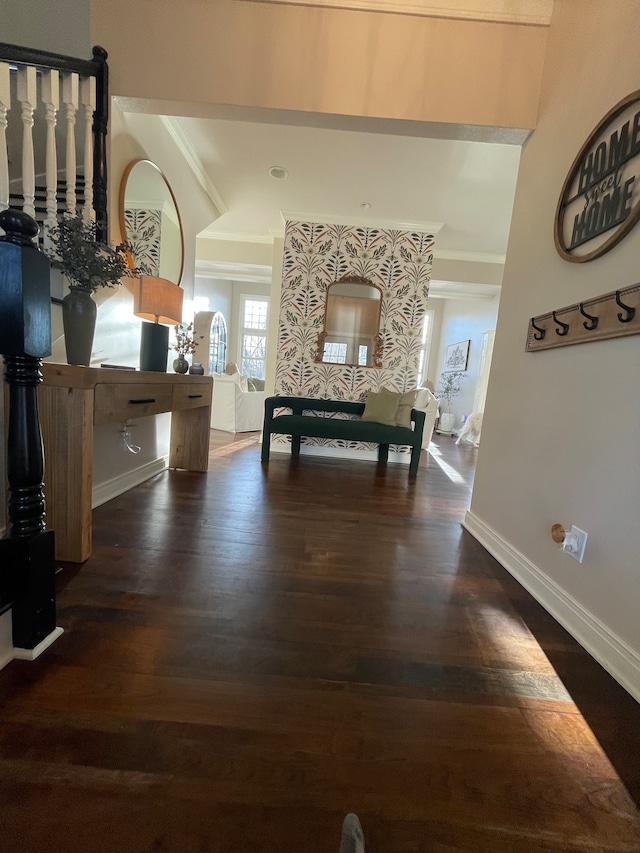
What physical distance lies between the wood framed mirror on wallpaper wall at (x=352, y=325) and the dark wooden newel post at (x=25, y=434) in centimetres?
340

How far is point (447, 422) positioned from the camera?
7340mm

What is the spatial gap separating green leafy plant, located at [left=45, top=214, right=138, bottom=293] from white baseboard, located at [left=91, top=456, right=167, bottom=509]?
1.05m

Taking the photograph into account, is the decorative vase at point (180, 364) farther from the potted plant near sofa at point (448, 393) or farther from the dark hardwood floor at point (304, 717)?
the potted plant near sofa at point (448, 393)

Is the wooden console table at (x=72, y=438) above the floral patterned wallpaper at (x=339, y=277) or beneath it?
beneath

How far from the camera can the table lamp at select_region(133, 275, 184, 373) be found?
2.20 m

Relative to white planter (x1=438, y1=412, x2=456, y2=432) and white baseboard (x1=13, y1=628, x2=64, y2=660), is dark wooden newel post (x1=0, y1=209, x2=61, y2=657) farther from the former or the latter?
white planter (x1=438, y1=412, x2=456, y2=432)

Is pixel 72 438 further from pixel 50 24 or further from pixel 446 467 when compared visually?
pixel 446 467

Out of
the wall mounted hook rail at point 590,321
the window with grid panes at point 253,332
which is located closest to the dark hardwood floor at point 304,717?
the wall mounted hook rail at point 590,321

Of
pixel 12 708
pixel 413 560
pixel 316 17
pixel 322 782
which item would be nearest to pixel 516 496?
pixel 413 560

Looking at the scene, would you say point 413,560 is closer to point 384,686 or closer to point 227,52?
point 384,686

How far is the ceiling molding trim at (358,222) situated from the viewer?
12.9 feet

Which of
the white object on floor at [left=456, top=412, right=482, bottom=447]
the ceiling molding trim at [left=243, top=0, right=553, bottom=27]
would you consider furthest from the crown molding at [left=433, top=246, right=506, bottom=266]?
the ceiling molding trim at [left=243, top=0, right=553, bottom=27]

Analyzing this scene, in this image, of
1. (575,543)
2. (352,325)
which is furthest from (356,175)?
(575,543)

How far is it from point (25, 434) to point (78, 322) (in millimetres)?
900
